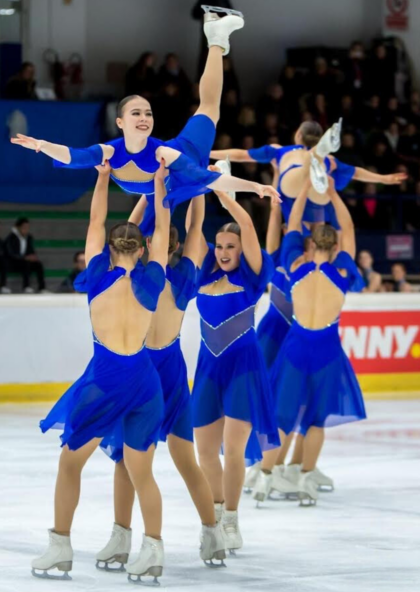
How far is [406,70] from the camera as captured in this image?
17.7 metres

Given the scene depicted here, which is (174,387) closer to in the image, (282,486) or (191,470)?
(191,470)

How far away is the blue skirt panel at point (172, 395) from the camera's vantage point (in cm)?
498

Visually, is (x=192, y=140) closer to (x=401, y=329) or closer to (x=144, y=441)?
(x=144, y=441)

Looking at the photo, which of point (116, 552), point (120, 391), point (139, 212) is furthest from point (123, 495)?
point (139, 212)

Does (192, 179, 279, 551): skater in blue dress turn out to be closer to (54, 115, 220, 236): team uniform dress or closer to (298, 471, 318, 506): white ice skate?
(54, 115, 220, 236): team uniform dress

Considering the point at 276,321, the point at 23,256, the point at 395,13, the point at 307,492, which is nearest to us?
the point at 307,492

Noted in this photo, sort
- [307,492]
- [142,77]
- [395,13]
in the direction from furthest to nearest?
[395,13], [142,77], [307,492]

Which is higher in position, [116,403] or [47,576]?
[116,403]

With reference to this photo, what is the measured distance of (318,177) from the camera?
7098 mm

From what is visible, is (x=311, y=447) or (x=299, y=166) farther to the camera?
(x=299, y=166)

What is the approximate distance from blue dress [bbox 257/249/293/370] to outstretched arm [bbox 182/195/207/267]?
6.47 ft

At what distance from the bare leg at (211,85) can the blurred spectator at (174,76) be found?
381 inches

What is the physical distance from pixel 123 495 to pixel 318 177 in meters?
2.71

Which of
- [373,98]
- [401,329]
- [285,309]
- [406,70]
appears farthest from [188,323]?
[406,70]
